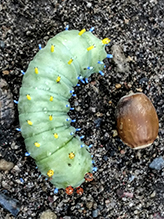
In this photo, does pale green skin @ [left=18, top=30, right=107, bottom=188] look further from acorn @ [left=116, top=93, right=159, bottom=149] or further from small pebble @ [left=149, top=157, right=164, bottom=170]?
small pebble @ [left=149, top=157, right=164, bottom=170]

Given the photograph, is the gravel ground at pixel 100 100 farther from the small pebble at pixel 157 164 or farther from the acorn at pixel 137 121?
the acorn at pixel 137 121

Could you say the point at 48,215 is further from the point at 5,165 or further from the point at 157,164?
the point at 157,164

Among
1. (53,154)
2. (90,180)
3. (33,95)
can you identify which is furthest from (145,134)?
(33,95)

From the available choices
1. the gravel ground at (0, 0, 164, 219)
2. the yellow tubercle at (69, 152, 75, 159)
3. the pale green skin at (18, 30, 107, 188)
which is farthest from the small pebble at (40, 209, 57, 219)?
the yellow tubercle at (69, 152, 75, 159)

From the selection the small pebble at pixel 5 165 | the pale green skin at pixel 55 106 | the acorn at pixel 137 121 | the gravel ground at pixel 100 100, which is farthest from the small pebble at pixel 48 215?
the acorn at pixel 137 121

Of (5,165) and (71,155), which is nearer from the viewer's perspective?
(71,155)

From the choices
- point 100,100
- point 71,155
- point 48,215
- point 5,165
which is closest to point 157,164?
point 100,100
